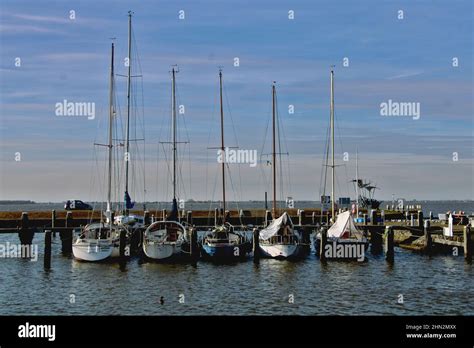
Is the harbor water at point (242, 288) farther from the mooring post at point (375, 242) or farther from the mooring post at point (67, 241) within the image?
the mooring post at point (375, 242)

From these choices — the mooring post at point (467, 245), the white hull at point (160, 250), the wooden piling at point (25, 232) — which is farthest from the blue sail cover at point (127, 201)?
the mooring post at point (467, 245)

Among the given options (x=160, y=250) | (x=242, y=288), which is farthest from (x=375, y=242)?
(x=242, y=288)

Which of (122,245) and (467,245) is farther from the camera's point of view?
(467,245)

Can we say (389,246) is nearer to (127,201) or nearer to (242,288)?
(242,288)

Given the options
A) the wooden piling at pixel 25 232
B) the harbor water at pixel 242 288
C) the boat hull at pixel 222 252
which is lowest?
the harbor water at pixel 242 288

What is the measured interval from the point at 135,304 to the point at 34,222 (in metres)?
35.9

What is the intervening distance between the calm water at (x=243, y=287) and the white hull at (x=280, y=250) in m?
0.69

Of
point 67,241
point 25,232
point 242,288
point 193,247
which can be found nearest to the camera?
point 242,288

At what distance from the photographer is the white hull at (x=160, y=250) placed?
46781 millimetres

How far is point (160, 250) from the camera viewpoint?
46812mm

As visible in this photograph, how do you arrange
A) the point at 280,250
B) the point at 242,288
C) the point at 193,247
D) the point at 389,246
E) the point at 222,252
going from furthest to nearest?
the point at 389,246, the point at 280,250, the point at 222,252, the point at 193,247, the point at 242,288

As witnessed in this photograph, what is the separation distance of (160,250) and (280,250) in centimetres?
917

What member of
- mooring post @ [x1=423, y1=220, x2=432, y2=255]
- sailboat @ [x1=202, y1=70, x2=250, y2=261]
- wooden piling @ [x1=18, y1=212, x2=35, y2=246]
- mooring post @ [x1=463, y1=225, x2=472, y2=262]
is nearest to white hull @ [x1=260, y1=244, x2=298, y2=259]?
sailboat @ [x1=202, y1=70, x2=250, y2=261]
